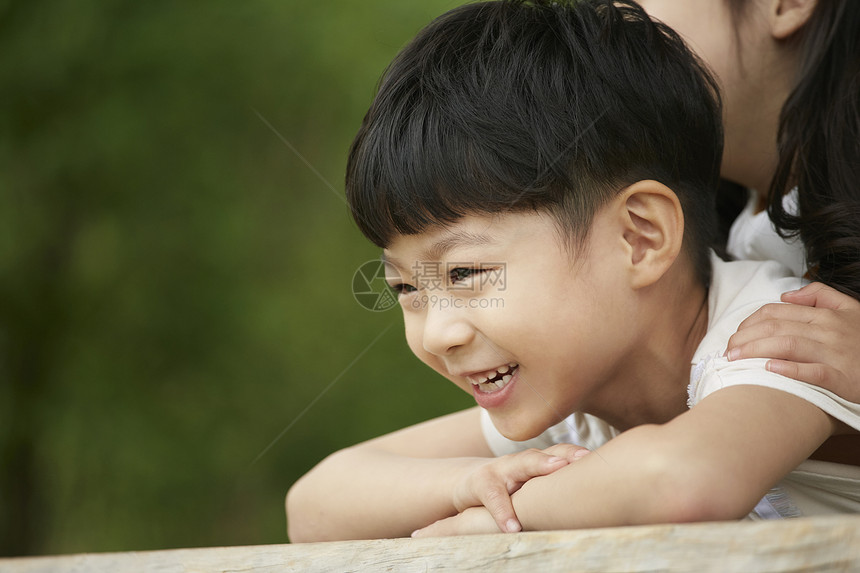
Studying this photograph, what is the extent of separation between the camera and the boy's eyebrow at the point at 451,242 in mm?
738

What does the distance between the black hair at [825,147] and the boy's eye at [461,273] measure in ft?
1.13

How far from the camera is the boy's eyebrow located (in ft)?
2.42

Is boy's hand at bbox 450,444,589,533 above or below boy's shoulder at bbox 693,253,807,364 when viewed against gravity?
below

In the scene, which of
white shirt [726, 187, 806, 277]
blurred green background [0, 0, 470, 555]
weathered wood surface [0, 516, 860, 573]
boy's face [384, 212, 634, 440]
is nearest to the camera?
weathered wood surface [0, 516, 860, 573]

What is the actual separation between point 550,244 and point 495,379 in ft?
0.48

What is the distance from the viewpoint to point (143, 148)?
85.7 inches

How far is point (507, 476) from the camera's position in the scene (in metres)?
0.68

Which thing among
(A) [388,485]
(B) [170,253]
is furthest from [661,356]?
(B) [170,253]

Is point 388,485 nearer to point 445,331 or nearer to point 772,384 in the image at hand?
point 445,331

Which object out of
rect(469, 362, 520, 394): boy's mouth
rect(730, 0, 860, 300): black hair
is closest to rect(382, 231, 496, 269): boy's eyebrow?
rect(469, 362, 520, 394): boy's mouth

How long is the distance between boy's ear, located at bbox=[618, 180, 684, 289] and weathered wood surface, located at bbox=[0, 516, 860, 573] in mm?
343

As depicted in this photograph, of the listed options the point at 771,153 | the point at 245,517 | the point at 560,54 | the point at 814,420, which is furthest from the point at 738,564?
the point at 245,517

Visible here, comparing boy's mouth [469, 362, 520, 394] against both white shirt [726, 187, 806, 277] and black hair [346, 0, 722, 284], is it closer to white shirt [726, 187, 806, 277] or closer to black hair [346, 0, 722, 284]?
black hair [346, 0, 722, 284]

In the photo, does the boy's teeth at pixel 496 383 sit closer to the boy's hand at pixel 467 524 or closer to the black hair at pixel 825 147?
the boy's hand at pixel 467 524
